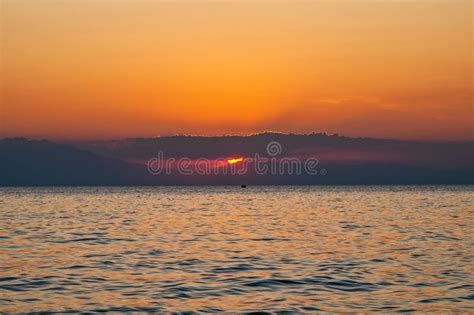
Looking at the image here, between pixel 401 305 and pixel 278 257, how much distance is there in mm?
12994

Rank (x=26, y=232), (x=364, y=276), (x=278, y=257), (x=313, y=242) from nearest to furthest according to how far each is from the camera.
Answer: (x=364, y=276), (x=278, y=257), (x=313, y=242), (x=26, y=232)

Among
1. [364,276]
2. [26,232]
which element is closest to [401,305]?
[364,276]

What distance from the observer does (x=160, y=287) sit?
25.8 metres

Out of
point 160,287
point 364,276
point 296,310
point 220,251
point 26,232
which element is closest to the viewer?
point 296,310

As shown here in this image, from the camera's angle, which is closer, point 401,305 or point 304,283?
point 401,305

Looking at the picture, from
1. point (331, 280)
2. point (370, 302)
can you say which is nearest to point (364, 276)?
point (331, 280)

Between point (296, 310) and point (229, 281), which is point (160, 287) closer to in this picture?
point (229, 281)

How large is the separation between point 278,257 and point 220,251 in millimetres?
4473

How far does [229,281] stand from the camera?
2717 cm

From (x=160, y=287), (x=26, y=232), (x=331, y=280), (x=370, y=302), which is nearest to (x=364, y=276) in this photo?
(x=331, y=280)

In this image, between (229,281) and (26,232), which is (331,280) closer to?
(229,281)

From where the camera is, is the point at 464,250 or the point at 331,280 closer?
the point at 331,280

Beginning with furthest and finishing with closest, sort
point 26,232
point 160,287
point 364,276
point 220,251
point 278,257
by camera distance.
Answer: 1. point 26,232
2. point 220,251
3. point 278,257
4. point 364,276
5. point 160,287

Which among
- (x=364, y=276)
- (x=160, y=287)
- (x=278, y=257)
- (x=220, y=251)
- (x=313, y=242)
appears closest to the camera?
(x=160, y=287)
